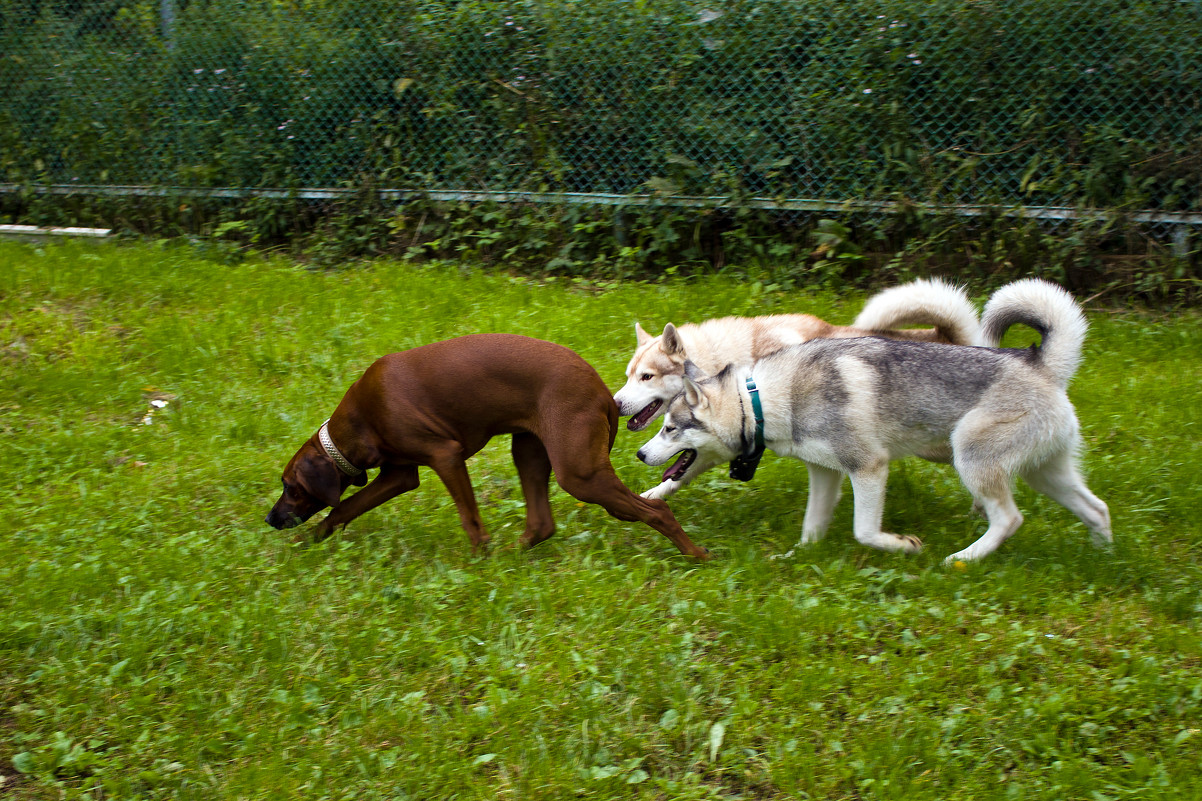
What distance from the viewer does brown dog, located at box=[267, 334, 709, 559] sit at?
164 inches

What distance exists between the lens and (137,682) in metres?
3.53

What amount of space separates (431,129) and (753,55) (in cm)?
302

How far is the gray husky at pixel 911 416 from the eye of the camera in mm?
4000

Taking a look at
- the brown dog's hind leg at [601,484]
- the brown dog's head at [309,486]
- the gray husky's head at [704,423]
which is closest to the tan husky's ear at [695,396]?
the gray husky's head at [704,423]

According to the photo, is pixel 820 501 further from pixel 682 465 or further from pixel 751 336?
pixel 751 336

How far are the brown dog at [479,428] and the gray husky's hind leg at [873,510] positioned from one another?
0.71m

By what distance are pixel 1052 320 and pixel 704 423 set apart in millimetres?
1572

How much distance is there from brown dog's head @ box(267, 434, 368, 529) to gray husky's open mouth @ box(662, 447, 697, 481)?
4.98ft

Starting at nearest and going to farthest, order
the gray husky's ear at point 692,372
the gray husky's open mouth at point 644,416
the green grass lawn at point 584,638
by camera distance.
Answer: the green grass lawn at point 584,638
the gray husky's ear at point 692,372
the gray husky's open mouth at point 644,416

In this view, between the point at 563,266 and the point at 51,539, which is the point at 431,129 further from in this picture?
the point at 51,539

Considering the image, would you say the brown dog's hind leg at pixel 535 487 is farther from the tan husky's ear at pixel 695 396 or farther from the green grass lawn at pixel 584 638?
the tan husky's ear at pixel 695 396

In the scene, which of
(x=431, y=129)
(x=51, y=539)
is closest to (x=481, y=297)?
(x=431, y=129)

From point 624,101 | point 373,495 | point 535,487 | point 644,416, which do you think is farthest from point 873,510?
point 624,101

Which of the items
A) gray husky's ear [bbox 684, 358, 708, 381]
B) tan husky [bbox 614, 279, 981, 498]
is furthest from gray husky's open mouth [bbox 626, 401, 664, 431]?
gray husky's ear [bbox 684, 358, 708, 381]
